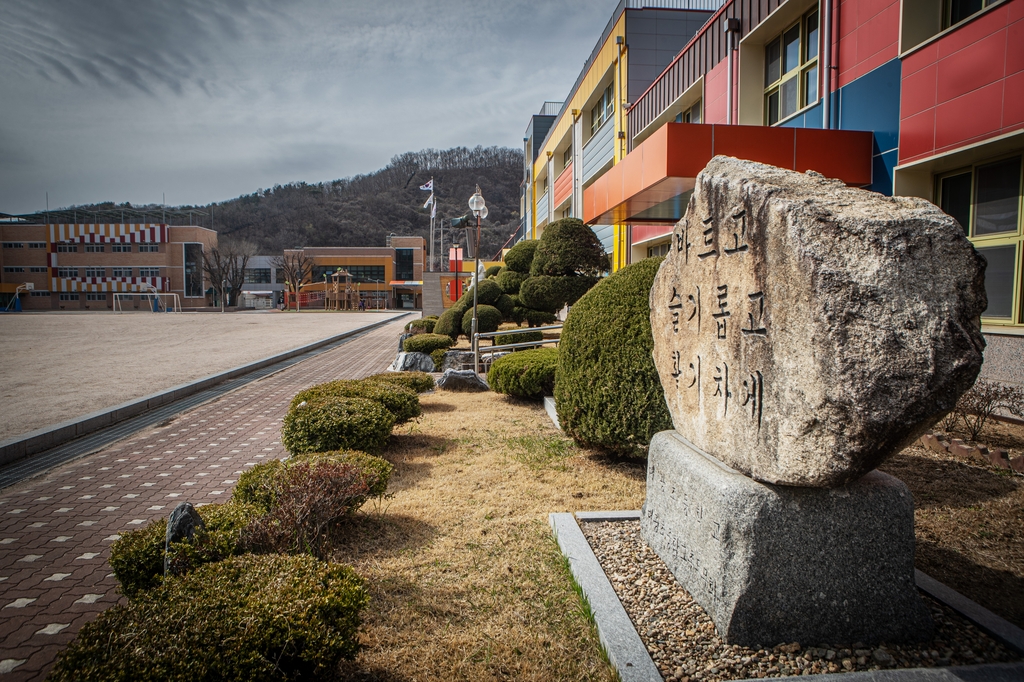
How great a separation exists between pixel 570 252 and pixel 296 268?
57622mm

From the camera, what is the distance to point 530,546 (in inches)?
152

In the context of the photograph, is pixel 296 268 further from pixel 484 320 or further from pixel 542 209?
pixel 484 320

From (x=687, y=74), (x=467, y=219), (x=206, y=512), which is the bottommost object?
(x=206, y=512)

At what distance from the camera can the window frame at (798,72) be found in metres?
9.30

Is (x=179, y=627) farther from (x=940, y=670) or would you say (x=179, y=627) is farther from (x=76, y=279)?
(x=76, y=279)

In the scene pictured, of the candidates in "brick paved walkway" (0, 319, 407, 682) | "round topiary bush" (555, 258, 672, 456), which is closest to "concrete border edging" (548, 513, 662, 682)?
"round topiary bush" (555, 258, 672, 456)

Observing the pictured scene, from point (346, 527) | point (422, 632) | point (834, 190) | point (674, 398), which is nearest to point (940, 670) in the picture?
point (674, 398)

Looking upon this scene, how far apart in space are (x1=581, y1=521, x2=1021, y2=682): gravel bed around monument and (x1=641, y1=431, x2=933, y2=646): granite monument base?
0.18 feet

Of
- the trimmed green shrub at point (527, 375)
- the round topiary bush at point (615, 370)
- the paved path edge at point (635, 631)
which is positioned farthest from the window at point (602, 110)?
the paved path edge at point (635, 631)

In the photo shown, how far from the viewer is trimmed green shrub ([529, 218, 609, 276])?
51.4 feet

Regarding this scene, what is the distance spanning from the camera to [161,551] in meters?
2.99

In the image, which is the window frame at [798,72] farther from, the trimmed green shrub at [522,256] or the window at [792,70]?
the trimmed green shrub at [522,256]

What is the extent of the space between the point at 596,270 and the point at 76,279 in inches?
2775

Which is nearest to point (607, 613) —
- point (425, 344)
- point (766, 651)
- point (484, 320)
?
point (766, 651)
